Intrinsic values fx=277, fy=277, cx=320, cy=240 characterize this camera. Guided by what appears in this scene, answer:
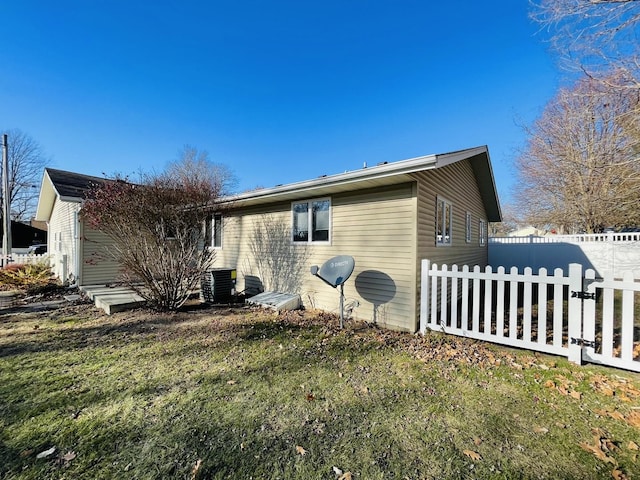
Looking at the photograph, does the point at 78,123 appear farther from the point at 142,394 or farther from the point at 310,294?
the point at 142,394

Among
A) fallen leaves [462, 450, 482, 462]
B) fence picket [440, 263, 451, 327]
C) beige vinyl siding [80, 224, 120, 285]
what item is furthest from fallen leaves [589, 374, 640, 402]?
beige vinyl siding [80, 224, 120, 285]

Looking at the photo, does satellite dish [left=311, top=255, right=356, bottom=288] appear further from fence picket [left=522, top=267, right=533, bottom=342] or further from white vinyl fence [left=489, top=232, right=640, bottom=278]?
white vinyl fence [left=489, top=232, right=640, bottom=278]

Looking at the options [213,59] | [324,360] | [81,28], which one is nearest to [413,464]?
[324,360]

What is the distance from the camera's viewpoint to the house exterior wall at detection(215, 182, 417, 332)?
17.5 ft

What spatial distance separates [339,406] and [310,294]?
13.7 ft

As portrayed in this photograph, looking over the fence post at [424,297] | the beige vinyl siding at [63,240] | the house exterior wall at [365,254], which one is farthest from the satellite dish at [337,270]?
the beige vinyl siding at [63,240]

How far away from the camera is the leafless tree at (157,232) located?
614cm

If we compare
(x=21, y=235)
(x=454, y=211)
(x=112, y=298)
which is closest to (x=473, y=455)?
(x=454, y=211)

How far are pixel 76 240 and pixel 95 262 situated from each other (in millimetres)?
940

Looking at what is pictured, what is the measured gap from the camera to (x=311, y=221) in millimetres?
6879

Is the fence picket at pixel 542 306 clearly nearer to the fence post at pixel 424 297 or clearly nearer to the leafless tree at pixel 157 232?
the fence post at pixel 424 297

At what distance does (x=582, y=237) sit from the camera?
13.3 m

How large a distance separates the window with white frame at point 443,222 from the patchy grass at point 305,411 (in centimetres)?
270

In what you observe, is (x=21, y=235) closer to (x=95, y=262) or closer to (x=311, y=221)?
(x=95, y=262)
